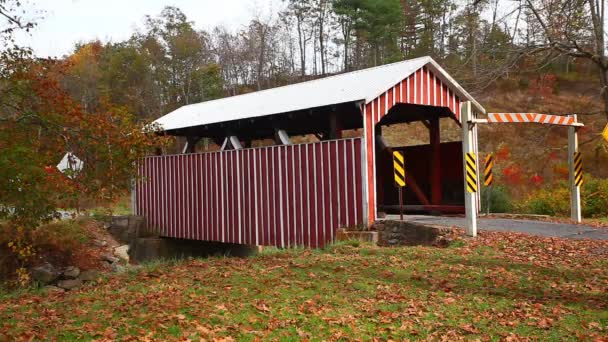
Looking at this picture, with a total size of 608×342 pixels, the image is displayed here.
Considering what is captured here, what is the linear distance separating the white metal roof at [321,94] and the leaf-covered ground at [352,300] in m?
3.92

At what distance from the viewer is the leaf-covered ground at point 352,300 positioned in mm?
5594

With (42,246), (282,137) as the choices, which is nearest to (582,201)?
(282,137)

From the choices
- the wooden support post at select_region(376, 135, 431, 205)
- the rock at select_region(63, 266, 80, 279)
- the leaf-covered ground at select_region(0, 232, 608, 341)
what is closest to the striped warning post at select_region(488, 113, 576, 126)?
the leaf-covered ground at select_region(0, 232, 608, 341)

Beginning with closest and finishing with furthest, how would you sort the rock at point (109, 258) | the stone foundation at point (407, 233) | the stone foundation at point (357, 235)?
the stone foundation at point (407, 233) → the stone foundation at point (357, 235) → the rock at point (109, 258)

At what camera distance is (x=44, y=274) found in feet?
44.6

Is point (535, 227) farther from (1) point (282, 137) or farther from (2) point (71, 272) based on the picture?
(2) point (71, 272)

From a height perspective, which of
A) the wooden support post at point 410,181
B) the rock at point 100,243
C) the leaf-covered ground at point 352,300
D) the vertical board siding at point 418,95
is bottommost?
the rock at point 100,243

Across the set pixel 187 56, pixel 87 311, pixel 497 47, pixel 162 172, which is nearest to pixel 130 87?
pixel 187 56

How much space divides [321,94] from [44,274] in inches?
296

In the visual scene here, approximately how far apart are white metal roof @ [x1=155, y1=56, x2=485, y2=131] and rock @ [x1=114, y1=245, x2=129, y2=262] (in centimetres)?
382

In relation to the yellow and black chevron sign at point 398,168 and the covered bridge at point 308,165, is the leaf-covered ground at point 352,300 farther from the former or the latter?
the covered bridge at point 308,165

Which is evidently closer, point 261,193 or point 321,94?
point 321,94

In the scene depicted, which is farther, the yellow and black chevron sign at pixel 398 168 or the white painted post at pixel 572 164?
the white painted post at pixel 572 164

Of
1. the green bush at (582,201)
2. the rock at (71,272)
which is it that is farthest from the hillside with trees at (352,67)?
the rock at (71,272)
